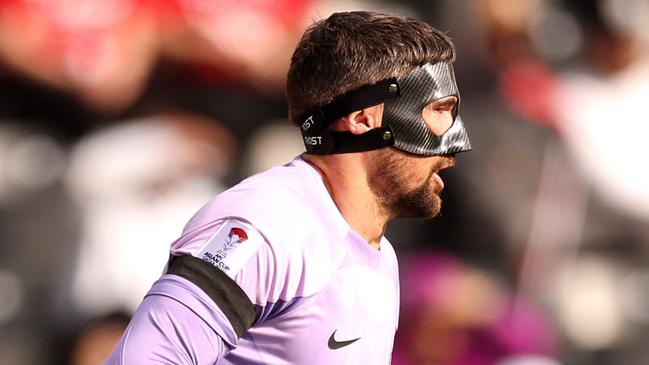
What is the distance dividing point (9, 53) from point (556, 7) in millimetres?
2828

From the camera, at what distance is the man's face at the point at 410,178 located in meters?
2.57

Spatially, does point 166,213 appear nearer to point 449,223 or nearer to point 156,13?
point 156,13

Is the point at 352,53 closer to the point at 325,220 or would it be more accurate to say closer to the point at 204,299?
the point at 325,220

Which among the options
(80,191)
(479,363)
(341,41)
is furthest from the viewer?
(479,363)

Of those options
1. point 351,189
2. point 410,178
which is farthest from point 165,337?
point 410,178

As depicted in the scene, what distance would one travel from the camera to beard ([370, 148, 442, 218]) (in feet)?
8.43

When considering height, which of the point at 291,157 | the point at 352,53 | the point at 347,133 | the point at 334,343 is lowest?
the point at 291,157

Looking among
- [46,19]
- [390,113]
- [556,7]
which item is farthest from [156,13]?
[390,113]

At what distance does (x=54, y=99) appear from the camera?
211 inches

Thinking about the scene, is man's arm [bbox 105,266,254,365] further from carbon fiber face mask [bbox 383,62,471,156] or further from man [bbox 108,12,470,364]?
carbon fiber face mask [bbox 383,62,471,156]

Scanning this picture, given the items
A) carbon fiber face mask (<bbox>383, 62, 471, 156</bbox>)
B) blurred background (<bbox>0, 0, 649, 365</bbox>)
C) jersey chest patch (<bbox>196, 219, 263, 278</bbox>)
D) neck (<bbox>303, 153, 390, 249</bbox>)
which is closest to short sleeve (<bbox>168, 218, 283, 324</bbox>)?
jersey chest patch (<bbox>196, 219, 263, 278</bbox>)

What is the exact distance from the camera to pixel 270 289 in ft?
7.26

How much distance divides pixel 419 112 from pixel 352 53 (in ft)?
0.76

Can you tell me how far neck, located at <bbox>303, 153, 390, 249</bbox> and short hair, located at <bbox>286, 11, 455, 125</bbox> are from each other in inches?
5.3
